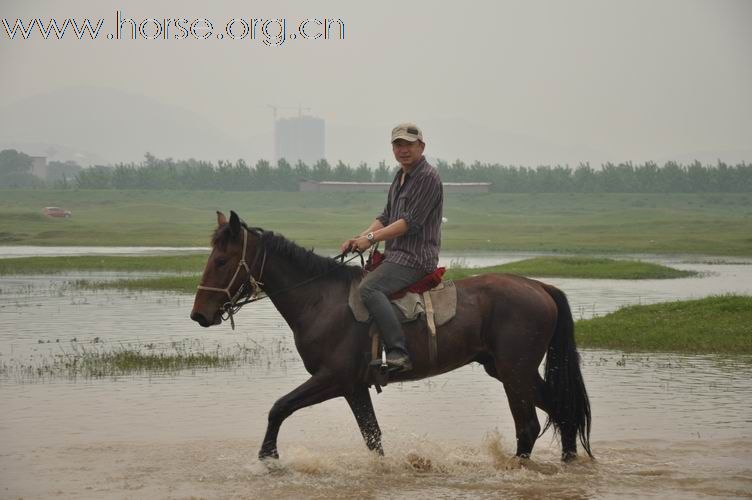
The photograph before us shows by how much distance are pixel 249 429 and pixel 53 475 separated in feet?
9.31

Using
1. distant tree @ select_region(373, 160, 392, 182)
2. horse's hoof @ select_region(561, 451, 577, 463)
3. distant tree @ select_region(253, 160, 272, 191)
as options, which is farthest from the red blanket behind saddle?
distant tree @ select_region(373, 160, 392, 182)

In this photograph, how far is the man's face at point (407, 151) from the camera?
10406 millimetres

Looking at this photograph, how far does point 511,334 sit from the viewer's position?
34.6 ft

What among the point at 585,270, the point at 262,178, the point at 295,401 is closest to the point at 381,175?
the point at 262,178

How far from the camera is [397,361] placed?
1012 centimetres

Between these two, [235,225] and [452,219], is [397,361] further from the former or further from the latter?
[452,219]

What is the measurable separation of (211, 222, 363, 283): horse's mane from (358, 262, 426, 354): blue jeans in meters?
0.34

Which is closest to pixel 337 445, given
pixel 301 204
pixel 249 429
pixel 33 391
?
pixel 249 429

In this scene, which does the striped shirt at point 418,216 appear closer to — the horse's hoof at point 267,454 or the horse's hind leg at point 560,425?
the horse's hind leg at point 560,425

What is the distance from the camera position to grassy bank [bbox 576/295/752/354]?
19.0 metres

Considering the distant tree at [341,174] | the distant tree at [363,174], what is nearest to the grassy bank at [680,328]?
the distant tree at [341,174]

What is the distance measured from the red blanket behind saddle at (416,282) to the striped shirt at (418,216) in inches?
3.7

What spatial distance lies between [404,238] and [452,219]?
296ft

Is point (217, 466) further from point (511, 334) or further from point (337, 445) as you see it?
point (511, 334)
